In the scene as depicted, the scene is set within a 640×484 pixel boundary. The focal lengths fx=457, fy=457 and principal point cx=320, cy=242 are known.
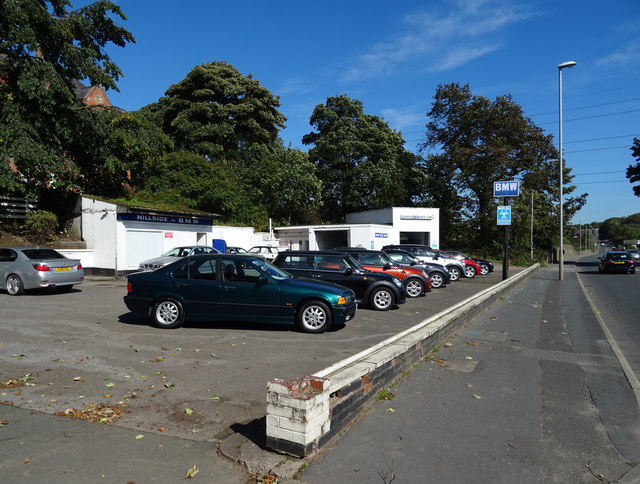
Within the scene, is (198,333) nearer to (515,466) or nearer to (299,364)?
(299,364)

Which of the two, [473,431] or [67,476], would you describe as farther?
[473,431]

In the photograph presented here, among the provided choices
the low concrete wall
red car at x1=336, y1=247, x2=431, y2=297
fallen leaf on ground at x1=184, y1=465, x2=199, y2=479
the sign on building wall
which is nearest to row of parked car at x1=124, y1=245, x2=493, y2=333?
the low concrete wall

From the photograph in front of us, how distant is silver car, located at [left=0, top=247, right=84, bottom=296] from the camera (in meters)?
12.8

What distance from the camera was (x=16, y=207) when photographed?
19438 millimetres

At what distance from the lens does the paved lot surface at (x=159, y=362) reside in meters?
4.63

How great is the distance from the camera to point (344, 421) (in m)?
4.20

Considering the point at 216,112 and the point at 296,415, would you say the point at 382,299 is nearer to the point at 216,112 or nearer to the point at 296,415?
the point at 296,415

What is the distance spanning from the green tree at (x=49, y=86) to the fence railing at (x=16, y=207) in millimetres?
475

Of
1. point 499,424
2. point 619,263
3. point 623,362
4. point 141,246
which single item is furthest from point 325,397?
point 619,263

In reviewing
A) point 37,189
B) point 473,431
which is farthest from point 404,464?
point 37,189

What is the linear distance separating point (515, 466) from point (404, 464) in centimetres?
90

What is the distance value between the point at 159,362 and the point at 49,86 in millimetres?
18332

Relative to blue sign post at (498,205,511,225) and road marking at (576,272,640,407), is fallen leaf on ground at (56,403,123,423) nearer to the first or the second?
road marking at (576,272,640,407)

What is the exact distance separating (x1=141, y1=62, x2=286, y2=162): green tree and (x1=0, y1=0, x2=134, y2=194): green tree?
16.2 metres
